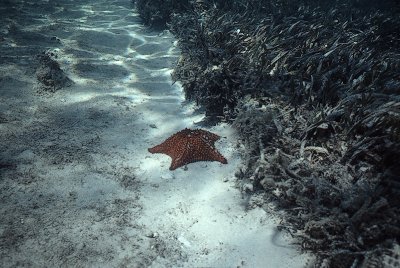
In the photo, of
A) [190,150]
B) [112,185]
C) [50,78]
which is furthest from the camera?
[50,78]

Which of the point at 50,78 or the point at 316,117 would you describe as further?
the point at 50,78

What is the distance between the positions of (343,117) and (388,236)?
5.12 ft

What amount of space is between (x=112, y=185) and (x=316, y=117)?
8.88ft

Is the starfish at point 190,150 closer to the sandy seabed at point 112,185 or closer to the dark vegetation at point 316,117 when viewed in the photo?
the sandy seabed at point 112,185

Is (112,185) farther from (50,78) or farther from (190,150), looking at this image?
(50,78)

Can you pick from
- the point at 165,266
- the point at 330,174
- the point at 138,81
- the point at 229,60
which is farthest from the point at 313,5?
the point at 165,266

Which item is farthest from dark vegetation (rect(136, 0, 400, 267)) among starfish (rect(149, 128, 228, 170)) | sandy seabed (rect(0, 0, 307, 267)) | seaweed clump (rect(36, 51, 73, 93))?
seaweed clump (rect(36, 51, 73, 93))

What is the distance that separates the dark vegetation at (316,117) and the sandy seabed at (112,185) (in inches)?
13.4

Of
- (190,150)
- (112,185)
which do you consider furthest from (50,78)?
(190,150)

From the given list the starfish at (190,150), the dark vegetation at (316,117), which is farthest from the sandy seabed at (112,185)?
the dark vegetation at (316,117)

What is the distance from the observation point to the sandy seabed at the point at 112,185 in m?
2.80

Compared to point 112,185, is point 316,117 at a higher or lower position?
higher

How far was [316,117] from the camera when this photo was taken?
12.1 ft

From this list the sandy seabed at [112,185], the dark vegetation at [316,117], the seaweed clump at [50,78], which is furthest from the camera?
the seaweed clump at [50,78]
